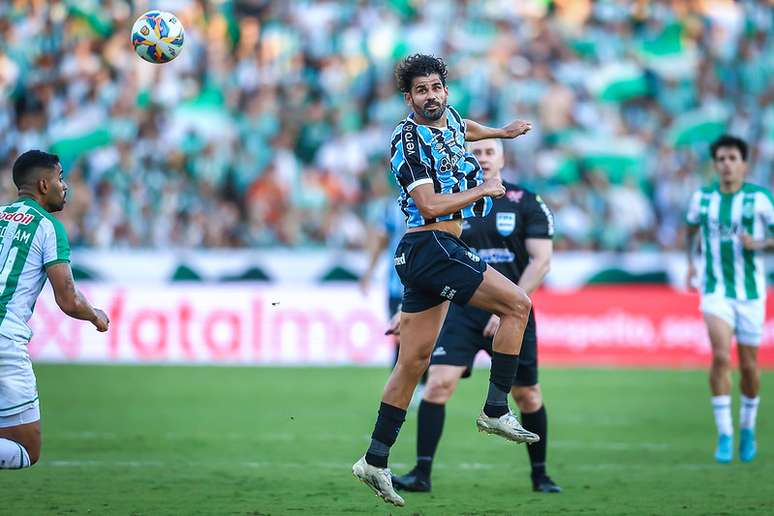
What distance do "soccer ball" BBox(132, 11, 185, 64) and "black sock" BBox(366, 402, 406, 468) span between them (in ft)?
9.88

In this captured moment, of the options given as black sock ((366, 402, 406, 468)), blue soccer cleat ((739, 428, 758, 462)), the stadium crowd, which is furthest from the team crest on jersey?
the stadium crowd

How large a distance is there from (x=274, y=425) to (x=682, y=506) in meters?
5.73

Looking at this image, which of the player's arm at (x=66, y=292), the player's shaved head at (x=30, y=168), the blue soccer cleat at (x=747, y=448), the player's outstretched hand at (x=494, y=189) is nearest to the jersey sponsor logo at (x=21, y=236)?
the player's arm at (x=66, y=292)

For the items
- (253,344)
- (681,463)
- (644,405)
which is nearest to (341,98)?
(253,344)

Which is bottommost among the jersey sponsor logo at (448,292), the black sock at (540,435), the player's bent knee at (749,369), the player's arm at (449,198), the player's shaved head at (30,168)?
the black sock at (540,435)

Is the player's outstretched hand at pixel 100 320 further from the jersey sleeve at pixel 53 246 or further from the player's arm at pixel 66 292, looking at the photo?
the jersey sleeve at pixel 53 246

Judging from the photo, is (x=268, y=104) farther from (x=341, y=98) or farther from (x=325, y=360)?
(x=325, y=360)

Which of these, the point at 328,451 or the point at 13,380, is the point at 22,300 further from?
the point at 328,451

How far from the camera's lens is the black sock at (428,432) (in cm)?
880

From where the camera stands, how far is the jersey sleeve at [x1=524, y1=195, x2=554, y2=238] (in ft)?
29.7

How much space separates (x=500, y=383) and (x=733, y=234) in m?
4.42

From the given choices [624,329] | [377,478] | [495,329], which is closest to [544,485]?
[495,329]

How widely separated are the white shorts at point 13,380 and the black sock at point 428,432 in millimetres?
3051

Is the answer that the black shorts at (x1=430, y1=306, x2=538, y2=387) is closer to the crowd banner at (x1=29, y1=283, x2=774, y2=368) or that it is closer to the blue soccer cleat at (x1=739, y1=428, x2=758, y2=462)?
the blue soccer cleat at (x1=739, y1=428, x2=758, y2=462)
